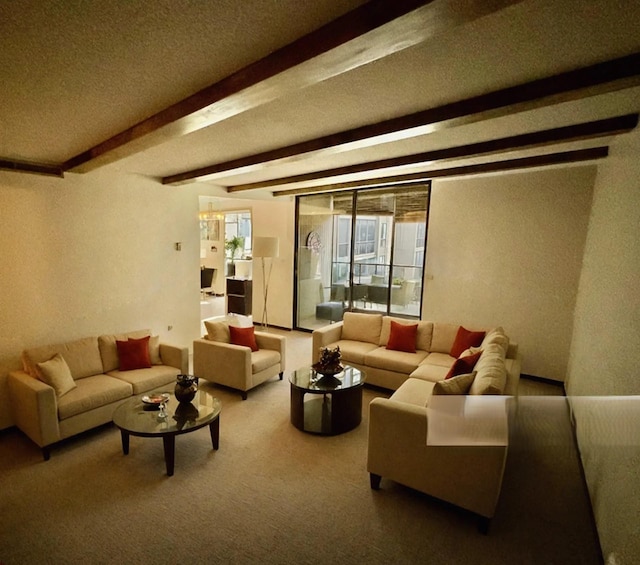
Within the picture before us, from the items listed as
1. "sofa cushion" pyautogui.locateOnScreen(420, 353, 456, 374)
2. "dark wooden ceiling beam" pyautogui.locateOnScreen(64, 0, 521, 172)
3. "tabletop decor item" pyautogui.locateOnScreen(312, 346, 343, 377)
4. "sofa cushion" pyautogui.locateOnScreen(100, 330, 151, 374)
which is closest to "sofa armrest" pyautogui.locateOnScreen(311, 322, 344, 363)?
"tabletop decor item" pyautogui.locateOnScreen(312, 346, 343, 377)

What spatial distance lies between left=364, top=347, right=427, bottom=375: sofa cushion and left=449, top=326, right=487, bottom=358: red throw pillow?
380mm

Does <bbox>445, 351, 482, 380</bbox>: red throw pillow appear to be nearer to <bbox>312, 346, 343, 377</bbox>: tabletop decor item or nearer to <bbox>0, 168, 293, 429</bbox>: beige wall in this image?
<bbox>312, 346, 343, 377</bbox>: tabletop decor item

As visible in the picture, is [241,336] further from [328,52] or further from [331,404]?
[328,52]

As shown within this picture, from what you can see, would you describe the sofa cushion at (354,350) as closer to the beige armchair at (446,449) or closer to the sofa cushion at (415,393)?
the sofa cushion at (415,393)

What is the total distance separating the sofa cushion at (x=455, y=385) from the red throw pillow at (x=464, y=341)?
1.44m

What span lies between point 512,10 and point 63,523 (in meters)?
3.65

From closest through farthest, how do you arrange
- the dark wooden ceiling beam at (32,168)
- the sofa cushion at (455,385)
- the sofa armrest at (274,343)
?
the sofa cushion at (455,385) < the dark wooden ceiling beam at (32,168) < the sofa armrest at (274,343)

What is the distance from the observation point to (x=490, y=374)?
2.52m

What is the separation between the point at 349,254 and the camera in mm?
6457

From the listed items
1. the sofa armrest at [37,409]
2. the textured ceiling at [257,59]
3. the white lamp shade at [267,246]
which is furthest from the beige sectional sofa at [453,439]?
the white lamp shade at [267,246]

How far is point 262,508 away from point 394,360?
2276 mm

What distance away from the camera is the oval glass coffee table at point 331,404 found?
3273 mm

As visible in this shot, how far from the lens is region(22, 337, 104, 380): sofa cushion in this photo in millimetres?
3215

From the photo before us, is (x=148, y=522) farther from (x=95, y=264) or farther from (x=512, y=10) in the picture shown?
(x=512, y=10)
